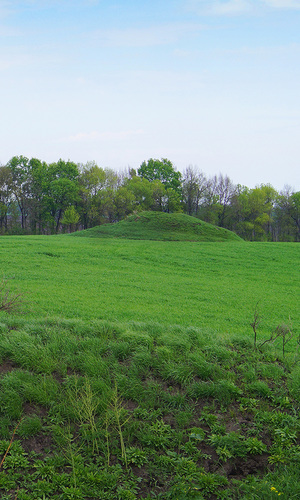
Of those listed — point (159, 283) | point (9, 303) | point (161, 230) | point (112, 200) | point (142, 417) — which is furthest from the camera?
point (112, 200)

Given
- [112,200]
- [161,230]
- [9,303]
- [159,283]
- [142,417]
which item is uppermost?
[112,200]

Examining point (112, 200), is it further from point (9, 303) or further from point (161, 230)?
point (9, 303)

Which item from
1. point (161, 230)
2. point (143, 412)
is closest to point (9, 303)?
point (143, 412)

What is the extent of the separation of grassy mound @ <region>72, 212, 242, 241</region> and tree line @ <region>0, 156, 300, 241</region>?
57.4ft

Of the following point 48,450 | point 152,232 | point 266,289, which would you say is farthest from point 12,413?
point 152,232

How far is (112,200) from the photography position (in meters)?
56.6

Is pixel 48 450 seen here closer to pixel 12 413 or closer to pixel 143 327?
pixel 12 413

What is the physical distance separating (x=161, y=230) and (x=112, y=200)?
1030 inches

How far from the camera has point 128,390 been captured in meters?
4.50

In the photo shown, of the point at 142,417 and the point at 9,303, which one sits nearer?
the point at 142,417

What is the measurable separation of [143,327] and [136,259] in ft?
37.5

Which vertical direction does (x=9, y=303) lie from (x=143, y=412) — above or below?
above

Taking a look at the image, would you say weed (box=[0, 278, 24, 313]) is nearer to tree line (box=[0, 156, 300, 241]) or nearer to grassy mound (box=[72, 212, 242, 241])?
grassy mound (box=[72, 212, 242, 241])

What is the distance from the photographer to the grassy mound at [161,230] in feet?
98.5
